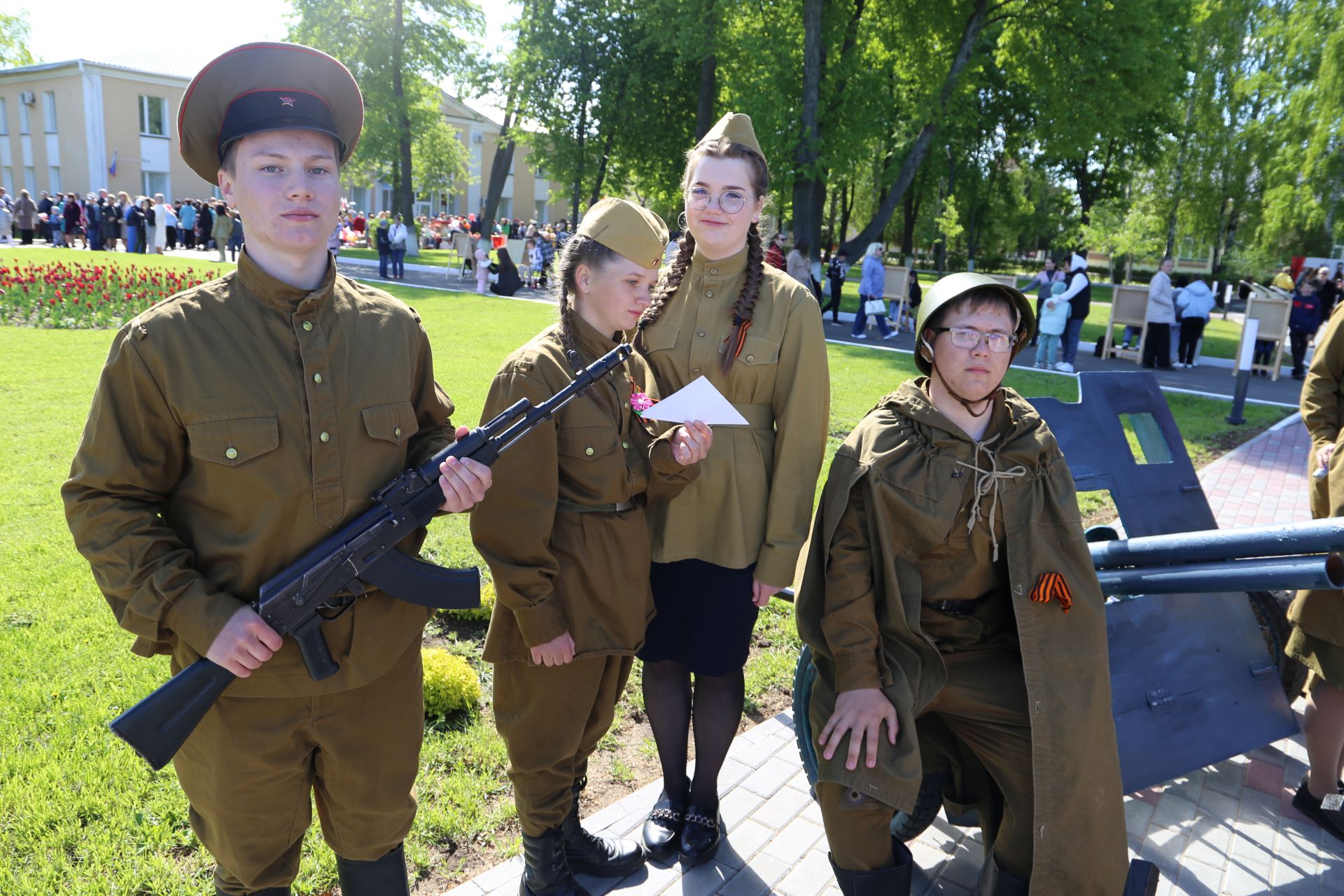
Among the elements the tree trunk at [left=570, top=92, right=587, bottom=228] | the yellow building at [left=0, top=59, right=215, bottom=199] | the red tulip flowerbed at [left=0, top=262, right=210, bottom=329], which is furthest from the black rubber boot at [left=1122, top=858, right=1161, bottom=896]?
the yellow building at [left=0, top=59, right=215, bottom=199]

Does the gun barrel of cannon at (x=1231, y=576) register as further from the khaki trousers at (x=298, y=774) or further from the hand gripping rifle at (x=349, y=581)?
the khaki trousers at (x=298, y=774)

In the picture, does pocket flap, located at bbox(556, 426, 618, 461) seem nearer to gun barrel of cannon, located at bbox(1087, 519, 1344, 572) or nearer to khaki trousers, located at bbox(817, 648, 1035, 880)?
khaki trousers, located at bbox(817, 648, 1035, 880)

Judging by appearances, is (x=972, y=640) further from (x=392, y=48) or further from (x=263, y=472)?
(x=392, y=48)

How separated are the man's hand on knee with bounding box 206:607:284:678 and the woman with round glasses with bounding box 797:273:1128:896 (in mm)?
1633

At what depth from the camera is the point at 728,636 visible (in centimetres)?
310

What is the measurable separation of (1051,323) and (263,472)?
16509mm

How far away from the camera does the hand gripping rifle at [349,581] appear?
6.32ft

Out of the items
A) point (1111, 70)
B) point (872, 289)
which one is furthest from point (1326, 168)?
point (872, 289)

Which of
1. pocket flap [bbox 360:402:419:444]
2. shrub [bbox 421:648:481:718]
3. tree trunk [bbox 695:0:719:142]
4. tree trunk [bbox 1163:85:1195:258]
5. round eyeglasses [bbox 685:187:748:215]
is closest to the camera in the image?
pocket flap [bbox 360:402:419:444]

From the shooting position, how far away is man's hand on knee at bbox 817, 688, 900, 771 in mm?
2611

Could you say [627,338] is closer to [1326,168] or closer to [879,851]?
[879,851]

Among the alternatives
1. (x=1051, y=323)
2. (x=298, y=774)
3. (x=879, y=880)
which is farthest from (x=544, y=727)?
(x=1051, y=323)

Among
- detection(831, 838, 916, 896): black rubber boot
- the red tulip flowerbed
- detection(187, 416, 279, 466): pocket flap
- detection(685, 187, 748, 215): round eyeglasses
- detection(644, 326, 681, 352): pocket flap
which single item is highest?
detection(685, 187, 748, 215): round eyeglasses

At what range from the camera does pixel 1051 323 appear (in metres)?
16.2
